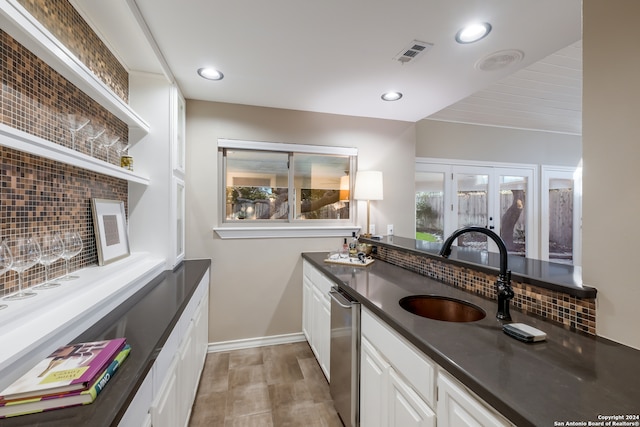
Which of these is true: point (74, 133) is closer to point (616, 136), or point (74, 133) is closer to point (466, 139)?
point (616, 136)

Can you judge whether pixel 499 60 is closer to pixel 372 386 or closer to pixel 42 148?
pixel 372 386

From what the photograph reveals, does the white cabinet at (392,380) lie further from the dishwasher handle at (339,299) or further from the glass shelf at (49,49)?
the glass shelf at (49,49)

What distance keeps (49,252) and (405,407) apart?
5.38ft

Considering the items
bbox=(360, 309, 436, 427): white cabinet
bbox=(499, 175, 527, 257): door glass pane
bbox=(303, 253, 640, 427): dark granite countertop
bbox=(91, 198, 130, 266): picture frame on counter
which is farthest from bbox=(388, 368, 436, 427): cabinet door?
bbox=(499, 175, 527, 257): door glass pane

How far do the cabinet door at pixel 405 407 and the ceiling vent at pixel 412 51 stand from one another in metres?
1.91

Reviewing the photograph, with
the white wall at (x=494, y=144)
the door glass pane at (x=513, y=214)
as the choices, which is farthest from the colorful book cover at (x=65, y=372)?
the door glass pane at (x=513, y=214)

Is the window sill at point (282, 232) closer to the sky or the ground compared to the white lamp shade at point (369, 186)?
Result: closer to the ground

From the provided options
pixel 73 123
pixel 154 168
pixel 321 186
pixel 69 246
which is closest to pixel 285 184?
pixel 321 186

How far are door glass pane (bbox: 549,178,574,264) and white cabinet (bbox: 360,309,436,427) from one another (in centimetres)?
459

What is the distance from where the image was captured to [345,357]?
5.55ft

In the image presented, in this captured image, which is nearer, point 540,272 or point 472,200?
point 540,272

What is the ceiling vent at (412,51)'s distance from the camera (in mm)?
1797

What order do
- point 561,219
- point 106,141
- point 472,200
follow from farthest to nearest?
1. point 561,219
2. point 472,200
3. point 106,141

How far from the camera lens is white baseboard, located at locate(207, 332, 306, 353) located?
275cm
